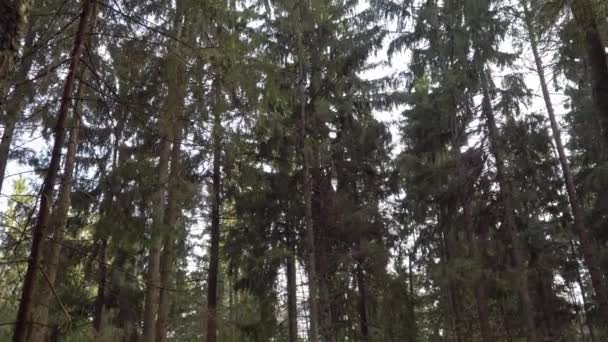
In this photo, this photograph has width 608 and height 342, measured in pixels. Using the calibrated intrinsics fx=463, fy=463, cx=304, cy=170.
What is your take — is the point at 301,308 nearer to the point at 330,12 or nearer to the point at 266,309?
the point at 266,309

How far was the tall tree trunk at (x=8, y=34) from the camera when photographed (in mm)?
2018

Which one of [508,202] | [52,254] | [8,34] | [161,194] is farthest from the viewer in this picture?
[508,202]

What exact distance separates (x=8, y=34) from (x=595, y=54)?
20.9 feet

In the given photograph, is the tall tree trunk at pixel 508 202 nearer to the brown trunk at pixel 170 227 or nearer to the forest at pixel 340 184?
the forest at pixel 340 184

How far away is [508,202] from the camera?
11547 millimetres

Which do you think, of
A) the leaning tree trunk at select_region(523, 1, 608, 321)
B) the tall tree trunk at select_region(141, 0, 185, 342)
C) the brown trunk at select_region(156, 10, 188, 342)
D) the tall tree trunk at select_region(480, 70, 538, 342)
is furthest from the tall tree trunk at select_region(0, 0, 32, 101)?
the tall tree trunk at select_region(480, 70, 538, 342)

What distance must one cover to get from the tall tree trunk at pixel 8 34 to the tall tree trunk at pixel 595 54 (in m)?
5.55

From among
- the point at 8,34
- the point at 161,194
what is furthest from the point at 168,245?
the point at 8,34

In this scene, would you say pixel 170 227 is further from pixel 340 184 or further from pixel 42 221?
pixel 340 184

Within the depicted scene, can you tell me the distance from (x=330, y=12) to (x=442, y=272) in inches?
293

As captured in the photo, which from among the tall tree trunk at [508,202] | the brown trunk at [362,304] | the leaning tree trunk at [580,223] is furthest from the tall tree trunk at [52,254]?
the tall tree trunk at [508,202]

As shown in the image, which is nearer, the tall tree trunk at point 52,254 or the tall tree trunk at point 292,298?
the tall tree trunk at point 52,254

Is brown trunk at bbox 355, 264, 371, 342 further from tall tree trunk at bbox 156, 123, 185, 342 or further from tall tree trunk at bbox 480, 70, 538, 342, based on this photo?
tall tree trunk at bbox 156, 123, 185, 342

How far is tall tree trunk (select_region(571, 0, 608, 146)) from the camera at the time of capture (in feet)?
17.5
